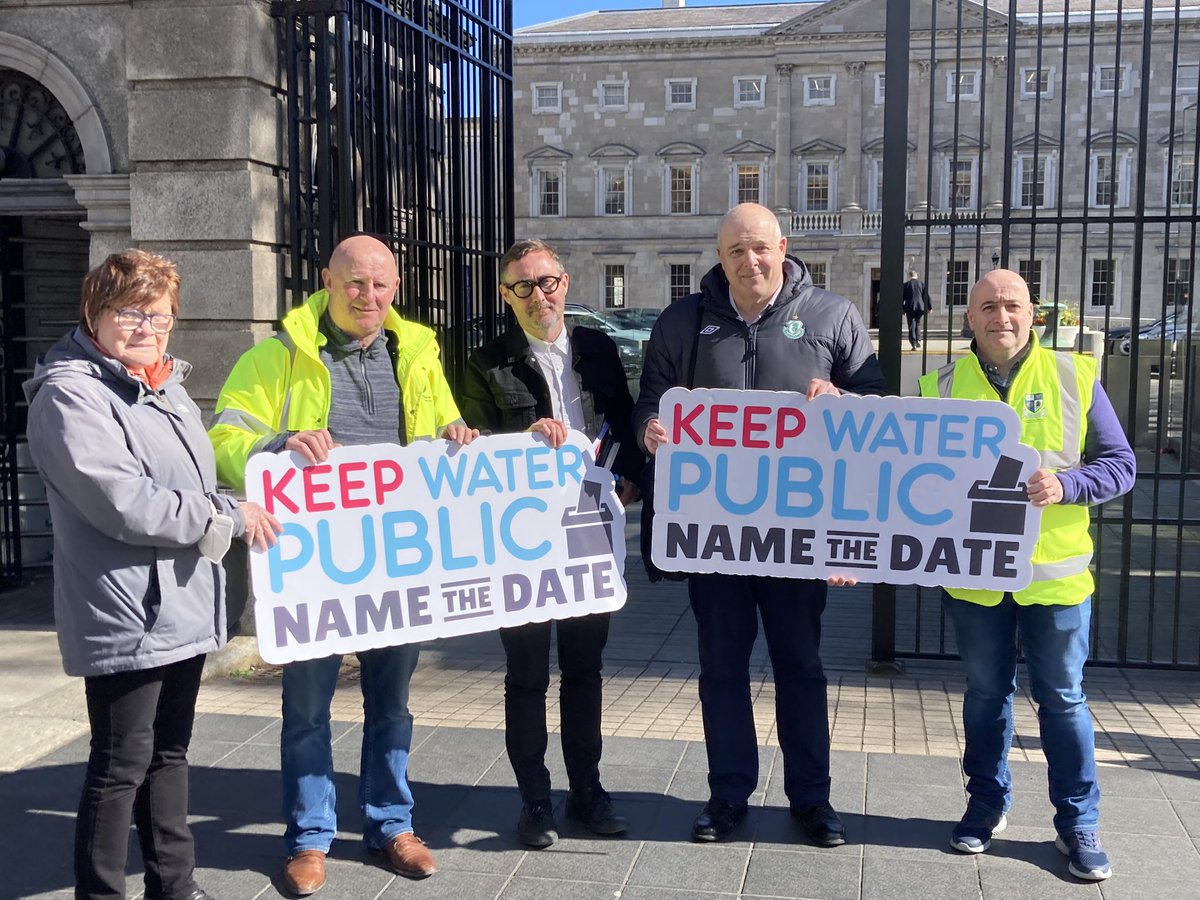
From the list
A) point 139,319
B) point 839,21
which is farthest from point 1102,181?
point 139,319

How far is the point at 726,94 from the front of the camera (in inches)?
2451

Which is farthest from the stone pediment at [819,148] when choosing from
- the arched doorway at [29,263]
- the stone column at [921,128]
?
the arched doorway at [29,263]

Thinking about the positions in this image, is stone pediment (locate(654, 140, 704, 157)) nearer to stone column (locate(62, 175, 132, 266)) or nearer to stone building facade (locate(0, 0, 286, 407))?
stone building facade (locate(0, 0, 286, 407))

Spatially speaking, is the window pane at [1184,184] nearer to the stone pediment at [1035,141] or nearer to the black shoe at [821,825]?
the stone pediment at [1035,141]

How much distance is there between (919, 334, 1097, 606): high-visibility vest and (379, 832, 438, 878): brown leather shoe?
193 centimetres

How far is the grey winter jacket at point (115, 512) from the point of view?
2.98 metres

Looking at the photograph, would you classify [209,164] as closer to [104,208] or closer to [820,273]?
[104,208]

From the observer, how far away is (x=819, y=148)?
60594mm

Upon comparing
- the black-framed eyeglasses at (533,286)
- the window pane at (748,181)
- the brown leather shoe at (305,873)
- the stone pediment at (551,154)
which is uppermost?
the stone pediment at (551,154)

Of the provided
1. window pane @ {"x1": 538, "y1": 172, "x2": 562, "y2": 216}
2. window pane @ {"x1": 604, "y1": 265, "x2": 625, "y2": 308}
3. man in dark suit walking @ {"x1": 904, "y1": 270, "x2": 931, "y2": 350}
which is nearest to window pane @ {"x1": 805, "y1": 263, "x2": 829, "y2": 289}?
window pane @ {"x1": 604, "y1": 265, "x2": 625, "y2": 308}

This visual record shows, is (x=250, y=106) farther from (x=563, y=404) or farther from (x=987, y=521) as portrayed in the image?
(x=987, y=521)

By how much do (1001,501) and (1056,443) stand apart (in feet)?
0.81

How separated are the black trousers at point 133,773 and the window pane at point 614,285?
197 ft

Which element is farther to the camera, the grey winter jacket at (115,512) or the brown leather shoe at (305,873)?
the brown leather shoe at (305,873)
